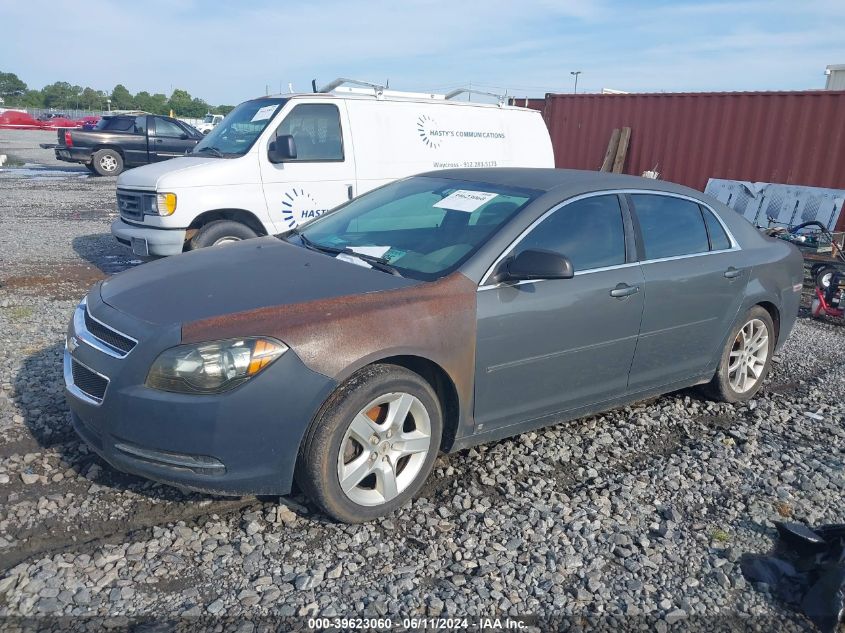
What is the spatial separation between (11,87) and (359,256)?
133 meters

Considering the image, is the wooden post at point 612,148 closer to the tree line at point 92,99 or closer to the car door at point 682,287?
the car door at point 682,287

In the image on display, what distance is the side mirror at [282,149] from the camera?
22.8 ft

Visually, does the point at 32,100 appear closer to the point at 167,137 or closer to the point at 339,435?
the point at 167,137

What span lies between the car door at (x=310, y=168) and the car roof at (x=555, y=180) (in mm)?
2971

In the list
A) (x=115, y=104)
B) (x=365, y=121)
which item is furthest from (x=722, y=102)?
(x=115, y=104)

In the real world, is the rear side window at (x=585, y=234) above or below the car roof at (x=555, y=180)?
below

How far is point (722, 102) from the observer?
11398mm

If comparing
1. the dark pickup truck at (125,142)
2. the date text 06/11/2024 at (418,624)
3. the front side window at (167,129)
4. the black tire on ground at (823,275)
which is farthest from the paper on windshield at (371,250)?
the front side window at (167,129)

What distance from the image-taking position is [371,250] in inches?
153

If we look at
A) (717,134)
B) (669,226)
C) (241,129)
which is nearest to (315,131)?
(241,129)

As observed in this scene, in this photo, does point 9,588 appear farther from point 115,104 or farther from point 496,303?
point 115,104

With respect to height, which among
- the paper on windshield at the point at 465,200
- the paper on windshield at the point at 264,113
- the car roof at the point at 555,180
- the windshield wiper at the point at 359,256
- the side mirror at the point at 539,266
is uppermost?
the paper on windshield at the point at 264,113

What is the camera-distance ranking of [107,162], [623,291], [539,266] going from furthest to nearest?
[107,162] → [623,291] → [539,266]

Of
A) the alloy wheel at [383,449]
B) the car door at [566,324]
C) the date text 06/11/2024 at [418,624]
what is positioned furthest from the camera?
the car door at [566,324]
